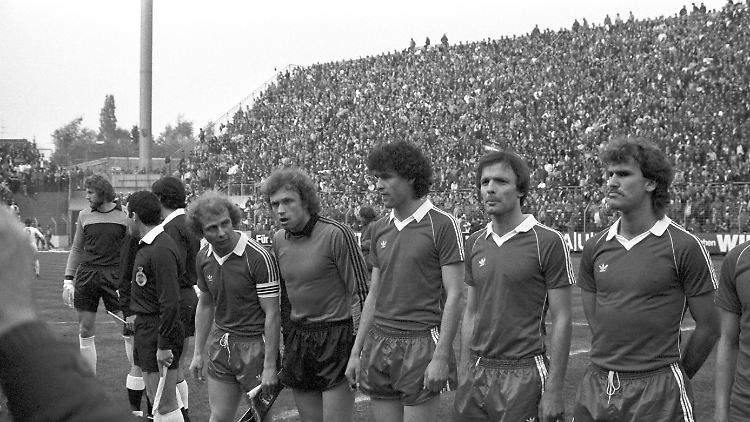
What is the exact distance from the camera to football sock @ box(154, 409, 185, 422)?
22.3 feet

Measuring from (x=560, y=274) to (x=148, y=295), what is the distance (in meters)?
3.38

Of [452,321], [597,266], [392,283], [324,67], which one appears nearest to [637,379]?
[597,266]

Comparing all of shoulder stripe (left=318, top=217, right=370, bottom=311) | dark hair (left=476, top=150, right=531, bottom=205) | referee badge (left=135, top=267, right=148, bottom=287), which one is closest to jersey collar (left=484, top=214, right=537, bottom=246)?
dark hair (left=476, top=150, right=531, bottom=205)

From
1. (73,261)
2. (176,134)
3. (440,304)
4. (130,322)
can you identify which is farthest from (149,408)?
(176,134)

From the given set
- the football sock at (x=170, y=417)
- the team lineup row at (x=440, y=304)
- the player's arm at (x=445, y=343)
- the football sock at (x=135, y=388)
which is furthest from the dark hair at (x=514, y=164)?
the football sock at (x=135, y=388)

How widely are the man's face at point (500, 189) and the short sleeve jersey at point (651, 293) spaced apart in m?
0.71

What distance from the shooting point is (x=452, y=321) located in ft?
16.8

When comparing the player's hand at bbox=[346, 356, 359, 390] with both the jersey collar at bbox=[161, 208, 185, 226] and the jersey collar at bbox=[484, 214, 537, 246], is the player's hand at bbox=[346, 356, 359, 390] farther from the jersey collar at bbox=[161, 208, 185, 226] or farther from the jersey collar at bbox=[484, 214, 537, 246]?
the jersey collar at bbox=[161, 208, 185, 226]

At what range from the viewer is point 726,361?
4.15 m

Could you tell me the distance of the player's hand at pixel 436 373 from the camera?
5094mm

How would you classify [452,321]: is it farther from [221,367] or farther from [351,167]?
[351,167]

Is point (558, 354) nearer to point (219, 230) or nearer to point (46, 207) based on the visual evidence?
point (219, 230)

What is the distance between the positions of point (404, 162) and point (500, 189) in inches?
28.4

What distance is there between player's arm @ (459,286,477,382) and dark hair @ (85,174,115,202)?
4.83 m
